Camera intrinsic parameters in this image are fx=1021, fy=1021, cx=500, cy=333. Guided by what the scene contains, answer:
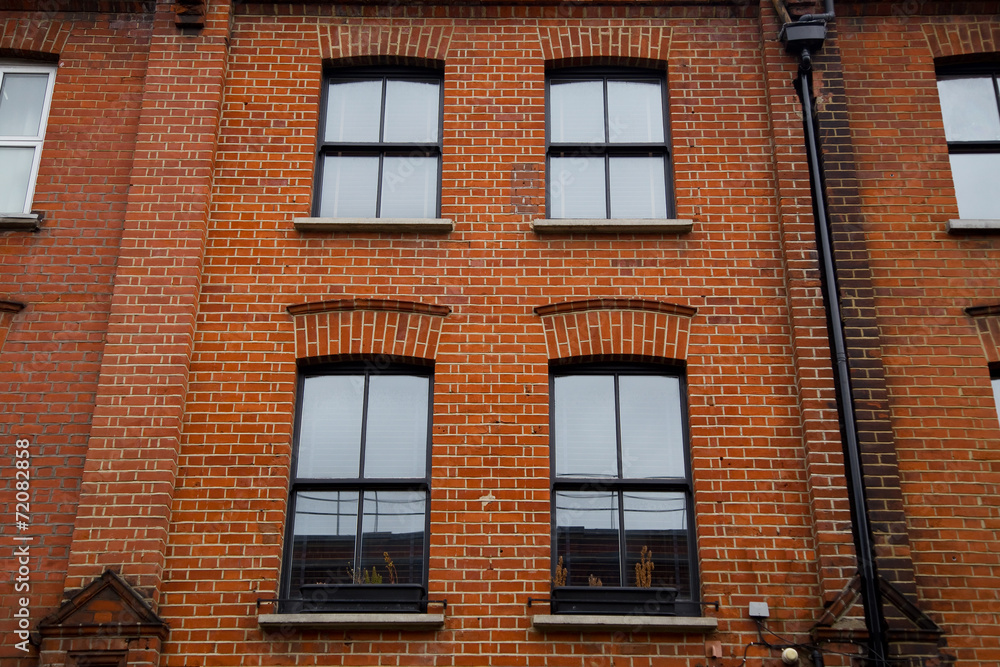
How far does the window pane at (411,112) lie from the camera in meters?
10.4

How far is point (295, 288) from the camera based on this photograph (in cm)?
939

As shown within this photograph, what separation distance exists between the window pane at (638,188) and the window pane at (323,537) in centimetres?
382

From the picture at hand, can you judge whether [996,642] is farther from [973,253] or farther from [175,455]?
[175,455]

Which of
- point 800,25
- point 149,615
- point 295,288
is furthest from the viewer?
point 800,25

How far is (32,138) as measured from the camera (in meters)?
10.1

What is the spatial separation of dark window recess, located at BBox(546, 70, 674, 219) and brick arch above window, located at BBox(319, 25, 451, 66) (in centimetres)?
128

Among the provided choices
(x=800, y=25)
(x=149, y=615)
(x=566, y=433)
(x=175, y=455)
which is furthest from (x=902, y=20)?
(x=149, y=615)

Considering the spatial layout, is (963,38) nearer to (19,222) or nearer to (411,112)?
(411,112)

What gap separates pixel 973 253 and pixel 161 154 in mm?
7724

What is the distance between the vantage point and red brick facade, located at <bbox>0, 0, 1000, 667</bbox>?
8.17m

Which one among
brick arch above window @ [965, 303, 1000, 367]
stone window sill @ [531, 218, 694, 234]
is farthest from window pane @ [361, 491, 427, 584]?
brick arch above window @ [965, 303, 1000, 367]

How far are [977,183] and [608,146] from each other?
3.65 meters

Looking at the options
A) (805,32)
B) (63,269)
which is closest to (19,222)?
(63,269)

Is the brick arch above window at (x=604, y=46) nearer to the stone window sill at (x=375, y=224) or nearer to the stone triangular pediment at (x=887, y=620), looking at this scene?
the stone window sill at (x=375, y=224)
